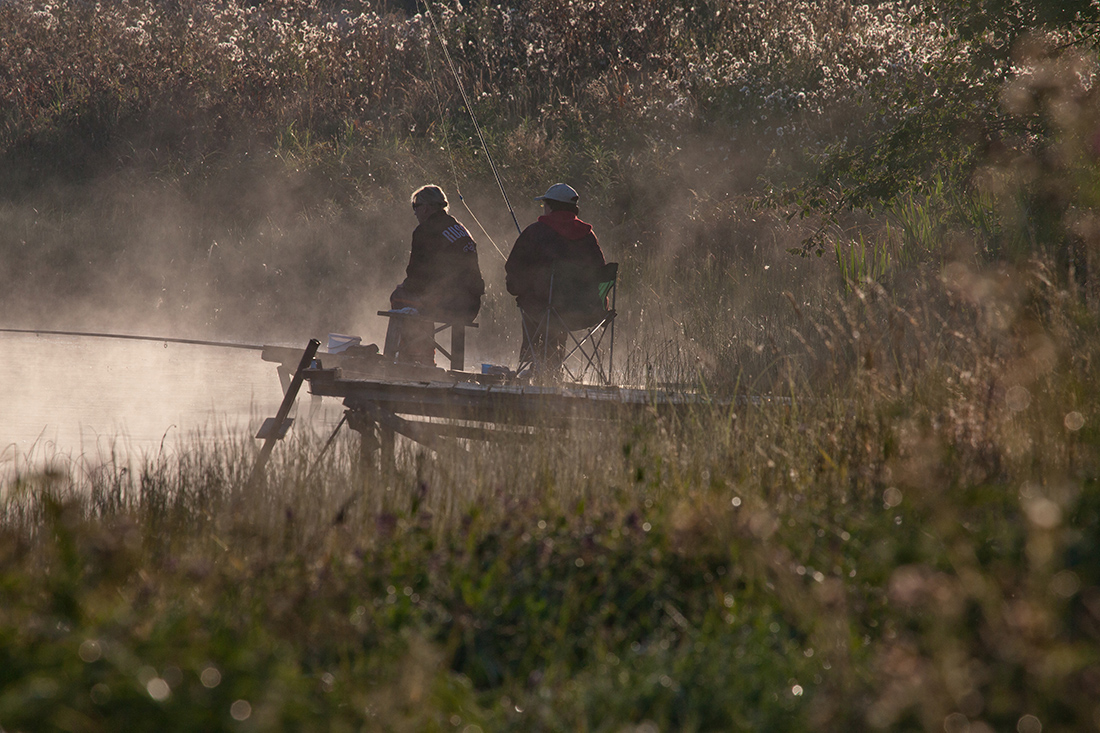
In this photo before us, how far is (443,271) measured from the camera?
8.47 metres

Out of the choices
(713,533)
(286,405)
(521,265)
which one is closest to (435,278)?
(521,265)

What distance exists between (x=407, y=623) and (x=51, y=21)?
737 inches

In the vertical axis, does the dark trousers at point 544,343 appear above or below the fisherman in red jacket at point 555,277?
below

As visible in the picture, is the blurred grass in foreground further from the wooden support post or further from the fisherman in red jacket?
the fisherman in red jacket

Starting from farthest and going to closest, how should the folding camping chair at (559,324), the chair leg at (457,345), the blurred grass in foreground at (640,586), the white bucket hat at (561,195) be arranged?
the chair leg at (457,345) < the white bucket hat at (561,195) < the folding camping chair at (559,324) < the blurred grass in foreground at (640,586)

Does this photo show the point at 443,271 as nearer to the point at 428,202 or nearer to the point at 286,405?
the point at 428,202

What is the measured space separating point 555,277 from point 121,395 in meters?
3.56

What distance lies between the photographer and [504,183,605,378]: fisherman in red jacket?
26.8 feet

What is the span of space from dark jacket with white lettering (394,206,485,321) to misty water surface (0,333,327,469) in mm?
1245

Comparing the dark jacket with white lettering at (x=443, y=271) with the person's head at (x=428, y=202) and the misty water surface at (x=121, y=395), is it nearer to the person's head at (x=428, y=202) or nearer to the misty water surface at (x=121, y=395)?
the person's head at (x=428, y=202)

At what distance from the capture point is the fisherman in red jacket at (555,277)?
321 inches

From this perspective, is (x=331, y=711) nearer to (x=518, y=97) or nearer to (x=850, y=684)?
(x=850, y=684)

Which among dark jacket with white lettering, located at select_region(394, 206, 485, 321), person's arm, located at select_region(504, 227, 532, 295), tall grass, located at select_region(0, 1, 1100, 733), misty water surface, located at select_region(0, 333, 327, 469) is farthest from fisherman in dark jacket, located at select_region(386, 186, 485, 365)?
tall grass, located at select_region(0, 1, 1100, 733)

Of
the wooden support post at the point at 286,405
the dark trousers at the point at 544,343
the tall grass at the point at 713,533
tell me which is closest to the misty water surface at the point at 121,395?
the wooden support post at the point at 286,405
